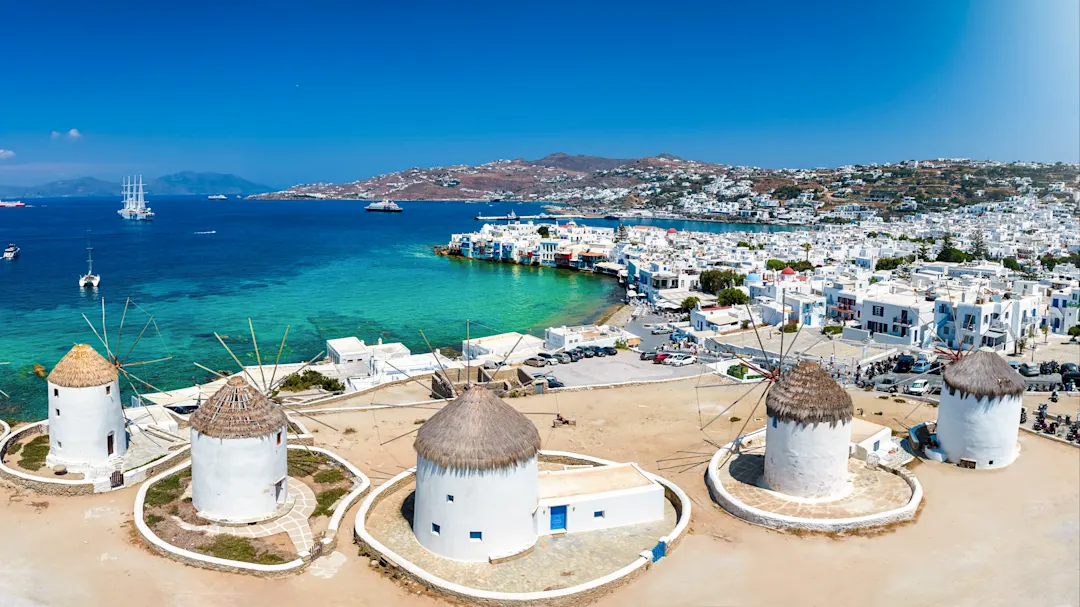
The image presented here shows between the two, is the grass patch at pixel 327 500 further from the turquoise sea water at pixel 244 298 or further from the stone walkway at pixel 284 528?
the turquoise sea water at pixel 244 298

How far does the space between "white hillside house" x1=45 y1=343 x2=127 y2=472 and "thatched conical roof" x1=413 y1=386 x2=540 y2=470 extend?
8802 mm

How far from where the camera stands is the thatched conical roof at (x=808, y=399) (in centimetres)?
1526

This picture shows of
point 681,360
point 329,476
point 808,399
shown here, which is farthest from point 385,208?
point 808,399

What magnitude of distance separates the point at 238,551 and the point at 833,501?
11647 millimetres

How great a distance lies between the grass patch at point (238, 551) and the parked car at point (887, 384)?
786 inches

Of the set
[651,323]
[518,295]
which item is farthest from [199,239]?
[651,323]

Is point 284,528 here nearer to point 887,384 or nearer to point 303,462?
point 303,462

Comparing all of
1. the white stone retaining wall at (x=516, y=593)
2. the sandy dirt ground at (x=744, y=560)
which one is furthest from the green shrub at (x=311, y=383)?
the white stone retaining wall at (x=516, y=593)

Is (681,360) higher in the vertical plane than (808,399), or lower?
lower

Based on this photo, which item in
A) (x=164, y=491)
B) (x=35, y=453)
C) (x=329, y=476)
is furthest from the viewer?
(x=35, y=453)

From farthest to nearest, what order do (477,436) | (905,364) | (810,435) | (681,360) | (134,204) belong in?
(134,204), (681,360), (905,364), (810,435), (477,436)

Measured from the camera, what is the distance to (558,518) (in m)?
14.2

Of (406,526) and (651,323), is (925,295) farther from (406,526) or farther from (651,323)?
(406,526)

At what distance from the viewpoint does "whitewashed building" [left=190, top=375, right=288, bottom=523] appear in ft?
46.9
